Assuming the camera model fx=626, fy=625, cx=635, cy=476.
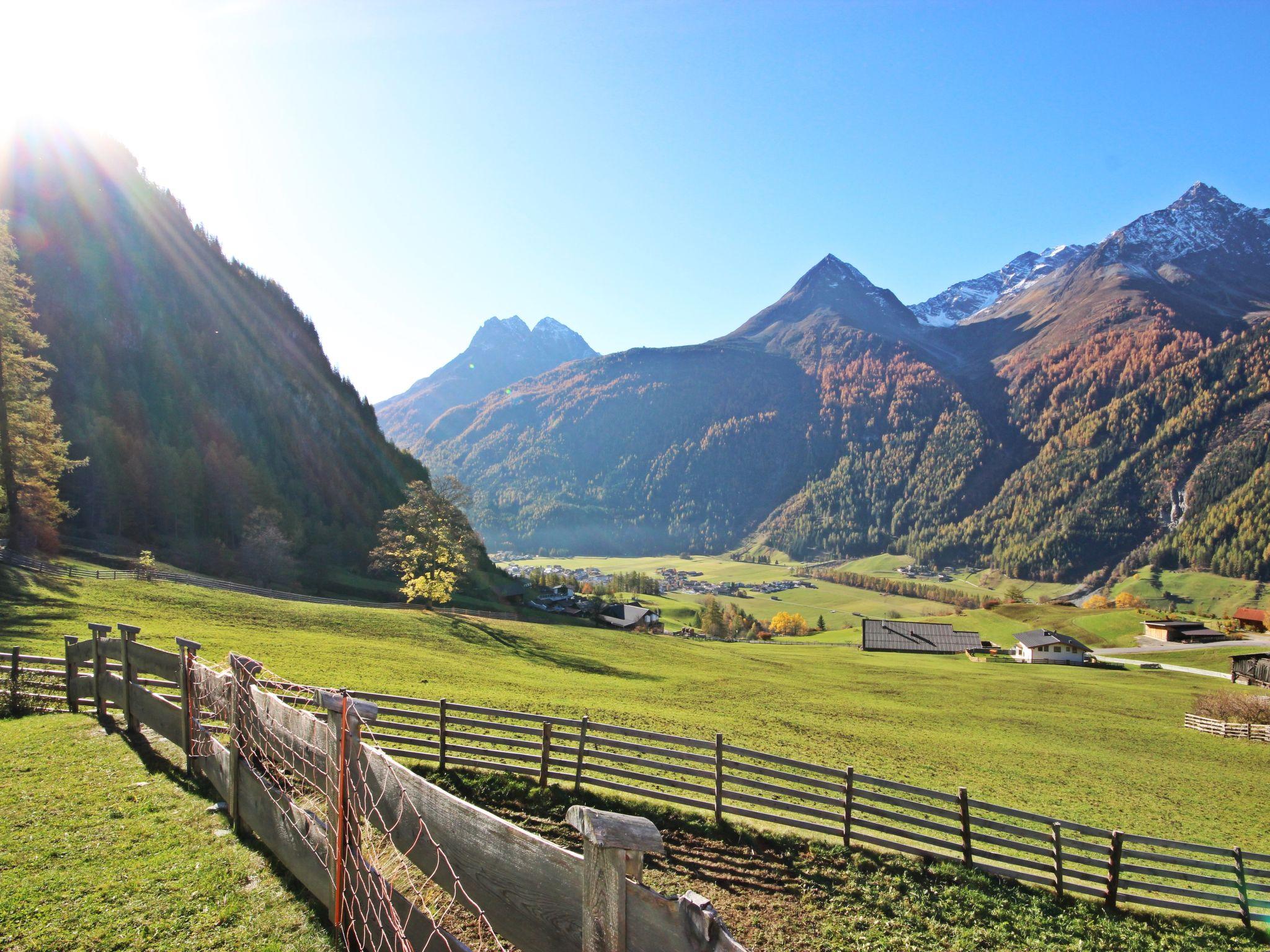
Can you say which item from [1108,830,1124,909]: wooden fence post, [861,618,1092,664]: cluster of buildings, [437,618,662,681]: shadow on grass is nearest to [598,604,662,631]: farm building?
[861,618,1092,664]: cluster of buildings

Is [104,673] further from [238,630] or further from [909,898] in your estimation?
[238,630]

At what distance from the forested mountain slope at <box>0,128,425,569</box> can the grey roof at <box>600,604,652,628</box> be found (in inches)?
1465

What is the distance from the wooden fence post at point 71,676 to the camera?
13695 millimetres

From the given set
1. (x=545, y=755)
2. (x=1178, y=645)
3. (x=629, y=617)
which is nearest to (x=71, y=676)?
(x=545, y=755)

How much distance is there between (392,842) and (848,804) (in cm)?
1157

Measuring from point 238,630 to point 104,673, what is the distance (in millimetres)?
21834

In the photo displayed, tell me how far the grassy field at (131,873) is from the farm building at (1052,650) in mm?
90720

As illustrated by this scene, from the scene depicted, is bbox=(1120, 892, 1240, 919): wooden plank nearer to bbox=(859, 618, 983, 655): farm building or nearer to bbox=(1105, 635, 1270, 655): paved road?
bbox=(859, 618, 983, 655): farm building

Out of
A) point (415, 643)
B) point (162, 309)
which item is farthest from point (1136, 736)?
point (162, 309)

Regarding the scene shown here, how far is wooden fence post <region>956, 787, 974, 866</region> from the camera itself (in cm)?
1288

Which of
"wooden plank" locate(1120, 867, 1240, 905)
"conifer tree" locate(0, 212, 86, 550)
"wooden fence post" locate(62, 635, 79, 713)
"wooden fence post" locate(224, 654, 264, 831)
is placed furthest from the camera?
"conifer tree" locate(0, 212, 86, 550)

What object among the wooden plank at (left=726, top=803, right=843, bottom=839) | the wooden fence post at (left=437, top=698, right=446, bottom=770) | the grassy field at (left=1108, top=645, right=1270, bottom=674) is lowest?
the grassy field at (left=1108, top=645, right=1270, bottom=674)

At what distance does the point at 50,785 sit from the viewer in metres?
9.71

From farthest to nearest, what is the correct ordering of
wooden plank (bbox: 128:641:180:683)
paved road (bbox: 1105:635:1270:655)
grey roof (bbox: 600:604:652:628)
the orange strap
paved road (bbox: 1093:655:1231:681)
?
1. grey roof (bbox: 600:604:652:628)
2. paved road (bbox: 1105:635:1270:655)
3. paved road (bbox: 1093:655:1231:681)
4. wooden plank (bbox: 128:641:180:683)
5. the orange strap
